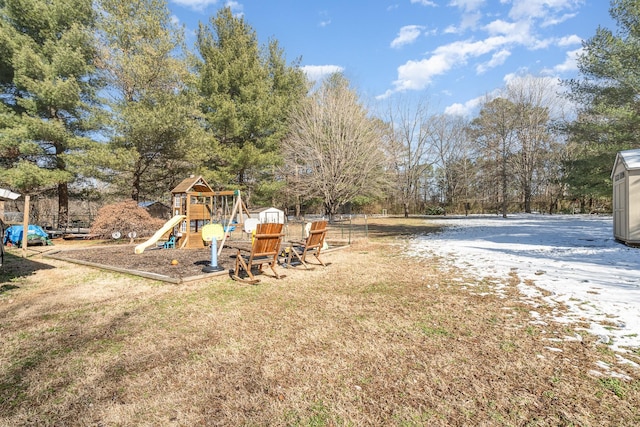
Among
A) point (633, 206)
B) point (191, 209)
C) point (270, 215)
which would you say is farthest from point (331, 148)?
point (633, 206)

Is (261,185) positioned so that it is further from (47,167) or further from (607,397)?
(607,397)

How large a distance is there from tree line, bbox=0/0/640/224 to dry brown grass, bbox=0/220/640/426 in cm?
1180

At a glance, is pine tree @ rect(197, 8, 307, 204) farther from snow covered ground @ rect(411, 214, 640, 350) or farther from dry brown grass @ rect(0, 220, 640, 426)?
dry brown grass @ rect(0, 220, 640, 426)

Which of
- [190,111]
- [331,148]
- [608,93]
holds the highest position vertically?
[608,93]

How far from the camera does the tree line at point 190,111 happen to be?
45.4ft

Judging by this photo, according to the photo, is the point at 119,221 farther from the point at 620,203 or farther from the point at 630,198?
the point at 620,203

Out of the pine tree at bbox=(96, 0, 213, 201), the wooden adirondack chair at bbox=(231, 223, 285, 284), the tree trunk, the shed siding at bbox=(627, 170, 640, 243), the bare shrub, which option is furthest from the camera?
the tree trunk

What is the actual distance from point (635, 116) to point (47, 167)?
1088 inches

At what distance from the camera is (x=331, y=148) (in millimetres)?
20594

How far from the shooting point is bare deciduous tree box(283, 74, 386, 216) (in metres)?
20.6

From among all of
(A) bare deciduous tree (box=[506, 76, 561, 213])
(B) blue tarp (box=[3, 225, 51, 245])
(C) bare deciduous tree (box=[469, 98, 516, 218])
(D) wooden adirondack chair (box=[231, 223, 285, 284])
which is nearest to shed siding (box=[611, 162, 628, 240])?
(D) wooden adirondack chair (box=[231, 223, 285, 284])

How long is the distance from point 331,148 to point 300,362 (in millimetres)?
18564

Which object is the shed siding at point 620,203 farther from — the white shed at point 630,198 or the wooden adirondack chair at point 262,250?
the wooden adirondack chair at point 262,250

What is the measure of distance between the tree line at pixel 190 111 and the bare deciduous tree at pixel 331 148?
3.8 inches
